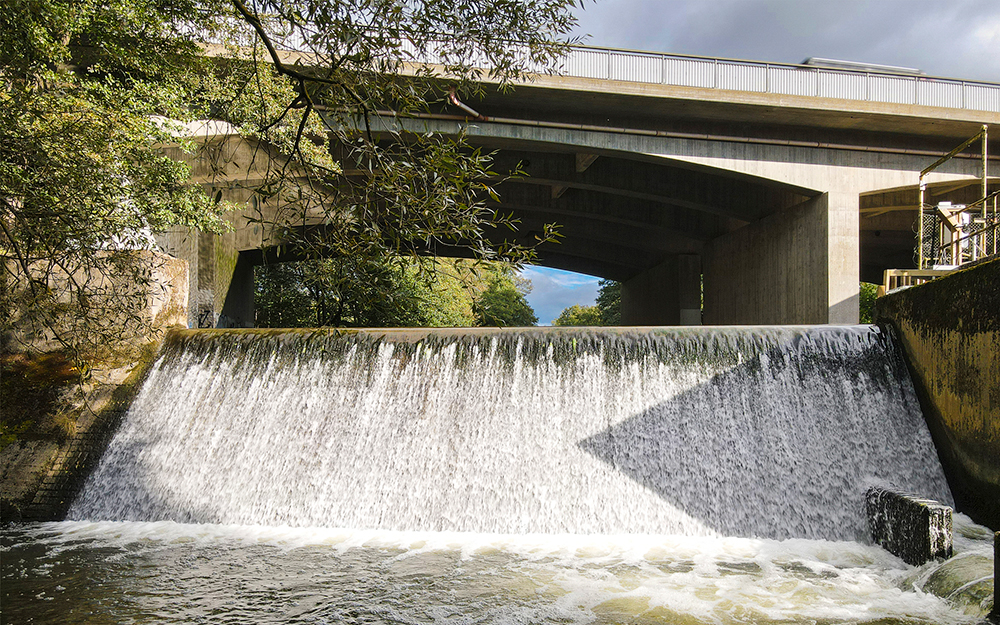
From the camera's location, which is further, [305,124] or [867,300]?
[867,300]

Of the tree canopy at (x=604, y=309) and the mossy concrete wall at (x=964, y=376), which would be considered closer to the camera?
the mossy concrete wall at (x=964, y=376)

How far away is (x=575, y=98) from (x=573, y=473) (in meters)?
9.51

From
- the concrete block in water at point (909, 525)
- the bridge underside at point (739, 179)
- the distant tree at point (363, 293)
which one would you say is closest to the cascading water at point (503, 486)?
the concrete block in water at point (909, 525)

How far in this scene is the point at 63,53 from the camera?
8219 millimetres

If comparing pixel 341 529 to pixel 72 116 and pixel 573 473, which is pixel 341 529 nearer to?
pixel 573 473

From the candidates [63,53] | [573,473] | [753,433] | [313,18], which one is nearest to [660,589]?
[573,473]

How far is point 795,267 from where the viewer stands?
17.0m

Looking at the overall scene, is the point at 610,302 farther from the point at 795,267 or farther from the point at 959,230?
the point at 959,230

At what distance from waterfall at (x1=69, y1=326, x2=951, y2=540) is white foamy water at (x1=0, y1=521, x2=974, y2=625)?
1.27ft

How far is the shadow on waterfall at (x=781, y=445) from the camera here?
739 centimetres

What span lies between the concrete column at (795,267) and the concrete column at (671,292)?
5.58 feet

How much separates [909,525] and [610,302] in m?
37.8

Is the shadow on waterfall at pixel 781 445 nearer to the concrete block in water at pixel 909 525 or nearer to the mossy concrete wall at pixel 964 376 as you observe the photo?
the mossy concrete wall at pixel 964 376

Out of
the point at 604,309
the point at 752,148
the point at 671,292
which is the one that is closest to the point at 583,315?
the point at 604,309
